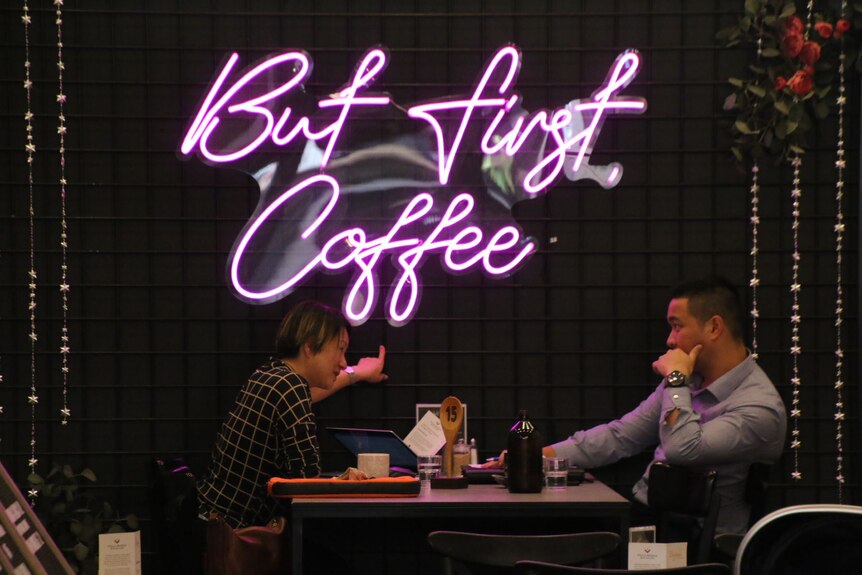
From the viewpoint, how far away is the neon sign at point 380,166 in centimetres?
468

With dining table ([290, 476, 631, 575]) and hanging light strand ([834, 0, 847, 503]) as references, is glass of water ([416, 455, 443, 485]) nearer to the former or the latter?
dining table ([290, 476, 631, 575])

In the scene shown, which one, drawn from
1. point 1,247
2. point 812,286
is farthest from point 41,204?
point 812,286

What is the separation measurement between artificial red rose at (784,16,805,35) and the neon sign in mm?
678

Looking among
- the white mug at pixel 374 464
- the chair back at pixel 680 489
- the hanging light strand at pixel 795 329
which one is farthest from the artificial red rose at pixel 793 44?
the white mug at pixel 374 464

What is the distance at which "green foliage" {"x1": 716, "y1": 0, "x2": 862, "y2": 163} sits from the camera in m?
4.61

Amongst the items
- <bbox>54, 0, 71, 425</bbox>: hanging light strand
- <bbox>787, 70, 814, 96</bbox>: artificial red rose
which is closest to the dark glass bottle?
<bbox>787, 70, 814, 96</bbox>: artificial red rose

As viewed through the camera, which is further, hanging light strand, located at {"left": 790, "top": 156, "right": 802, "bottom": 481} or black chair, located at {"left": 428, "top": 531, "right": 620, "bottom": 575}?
hanging light strand, located at {"left": 790, "top": 156, "right": 802, "bottom": 481}

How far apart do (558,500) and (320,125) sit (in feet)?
6.74

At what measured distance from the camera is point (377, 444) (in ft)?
14.0

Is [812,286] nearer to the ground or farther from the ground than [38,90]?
nearer to the ground

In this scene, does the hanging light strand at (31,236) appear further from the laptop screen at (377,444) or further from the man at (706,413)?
the man at (706,413)

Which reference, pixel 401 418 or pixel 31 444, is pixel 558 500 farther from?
pixel 31 444

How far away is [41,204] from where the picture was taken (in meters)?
4.72

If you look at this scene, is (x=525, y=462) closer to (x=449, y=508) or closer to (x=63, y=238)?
(x=449, y=508)
